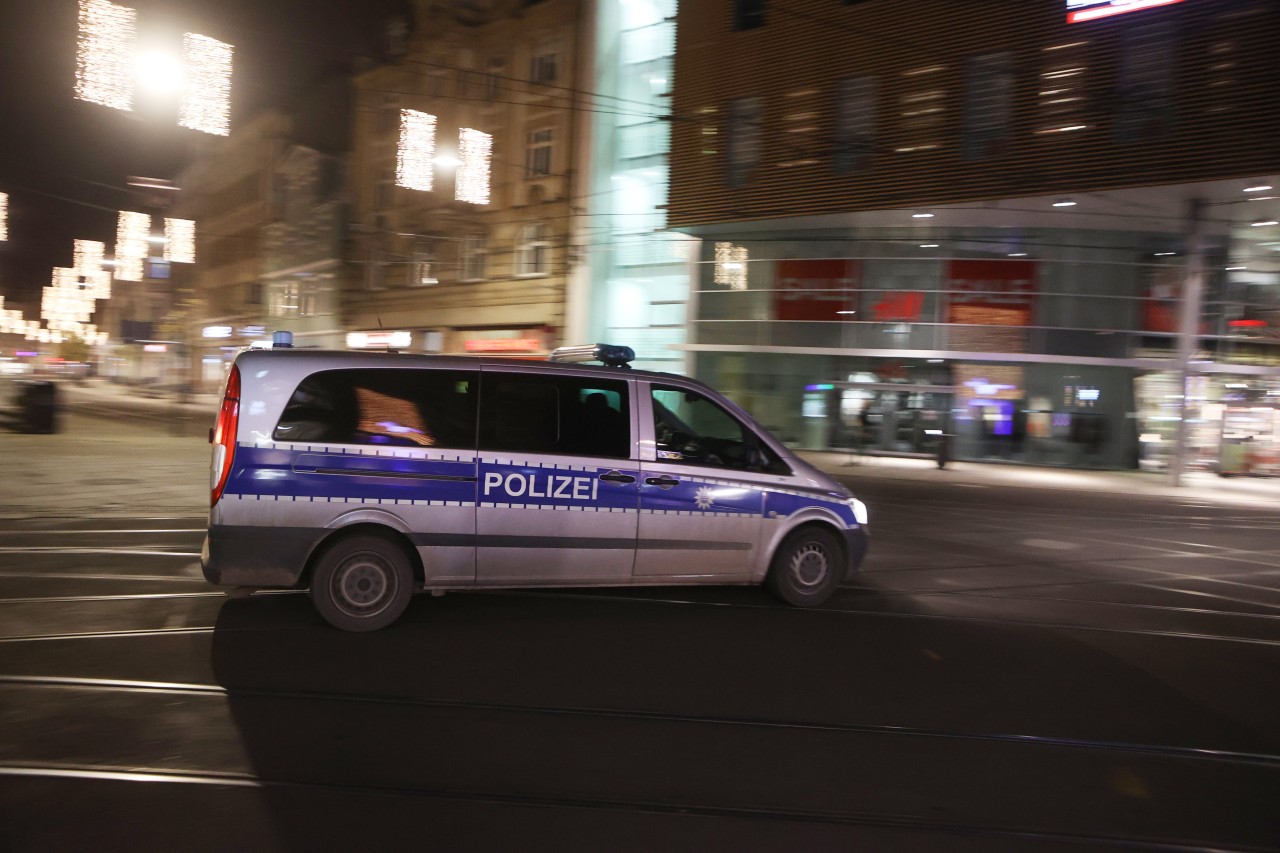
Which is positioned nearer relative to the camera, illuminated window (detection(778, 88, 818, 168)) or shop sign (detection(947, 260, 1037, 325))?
shop sign (detection(947, 260, 1037, 325))

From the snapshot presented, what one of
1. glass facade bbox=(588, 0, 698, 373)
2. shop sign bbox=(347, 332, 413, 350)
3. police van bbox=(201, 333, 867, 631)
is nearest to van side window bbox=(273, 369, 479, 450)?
police van bbox=(201, 333, 867, 631)

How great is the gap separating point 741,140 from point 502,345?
492 inches

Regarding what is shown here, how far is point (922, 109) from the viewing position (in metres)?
24.3

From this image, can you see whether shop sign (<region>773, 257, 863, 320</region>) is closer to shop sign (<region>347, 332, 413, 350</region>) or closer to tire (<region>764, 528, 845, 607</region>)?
shop sign (<region>347, 332, 413, 350</region>)

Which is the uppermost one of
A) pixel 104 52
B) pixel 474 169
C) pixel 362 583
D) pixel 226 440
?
pixel 474 169

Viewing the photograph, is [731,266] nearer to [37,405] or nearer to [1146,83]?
[1146,83]

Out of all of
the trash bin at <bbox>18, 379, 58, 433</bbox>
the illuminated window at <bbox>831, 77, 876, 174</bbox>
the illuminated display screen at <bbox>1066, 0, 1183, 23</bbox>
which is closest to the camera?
the illuminated display screen at <bbox>1066, 0, 1183, 23</bbox>

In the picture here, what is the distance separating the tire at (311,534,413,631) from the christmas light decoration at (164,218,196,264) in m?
26.0

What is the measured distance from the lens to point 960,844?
12.2 ft

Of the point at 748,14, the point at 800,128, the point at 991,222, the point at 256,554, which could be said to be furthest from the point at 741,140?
the point at 256,554

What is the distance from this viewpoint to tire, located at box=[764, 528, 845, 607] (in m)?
7.39

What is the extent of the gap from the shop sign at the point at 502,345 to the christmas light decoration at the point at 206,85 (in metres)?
20.6

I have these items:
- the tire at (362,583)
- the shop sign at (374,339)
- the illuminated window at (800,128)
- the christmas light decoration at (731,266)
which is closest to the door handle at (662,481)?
the tire at (362,583)

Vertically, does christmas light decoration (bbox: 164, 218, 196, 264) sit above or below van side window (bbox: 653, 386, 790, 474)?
above
